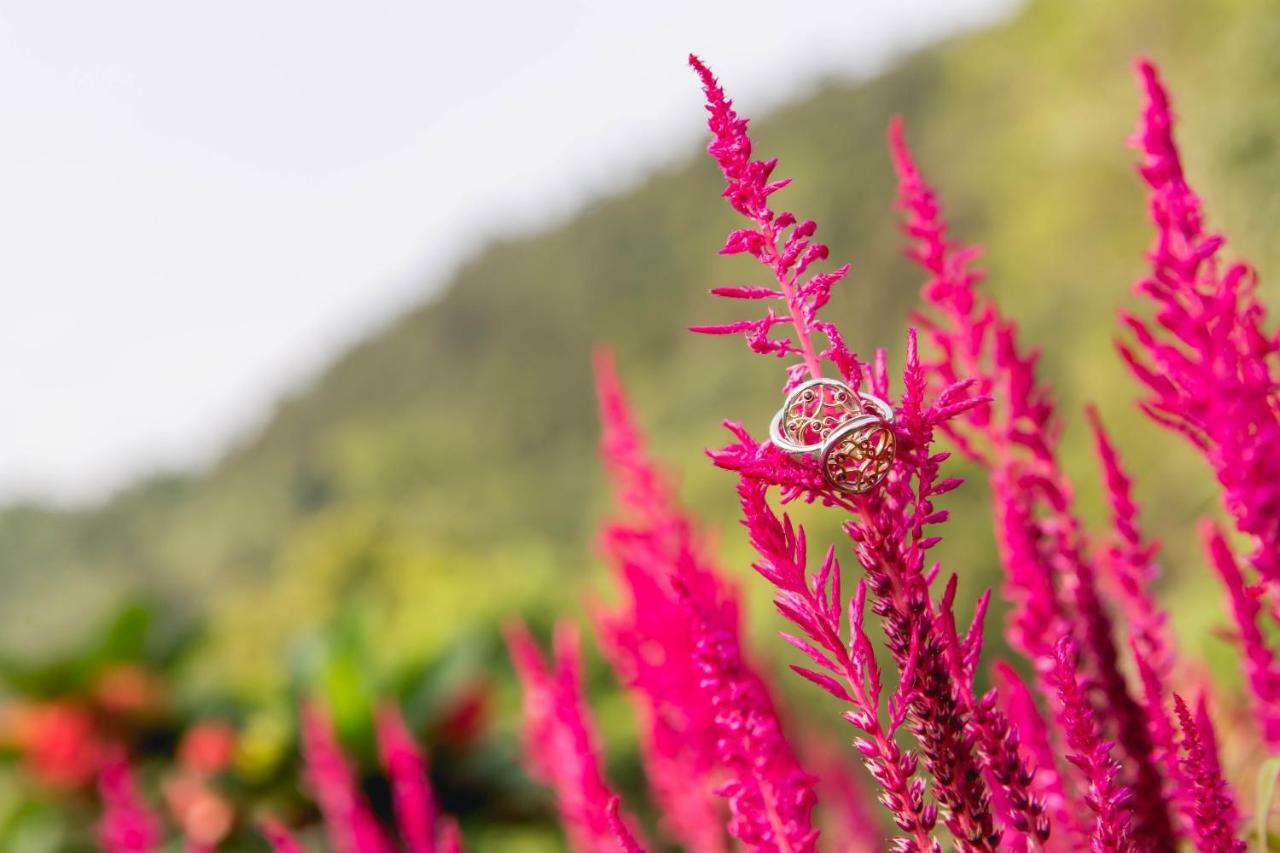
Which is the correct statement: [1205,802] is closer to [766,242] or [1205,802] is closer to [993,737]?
[993,737]

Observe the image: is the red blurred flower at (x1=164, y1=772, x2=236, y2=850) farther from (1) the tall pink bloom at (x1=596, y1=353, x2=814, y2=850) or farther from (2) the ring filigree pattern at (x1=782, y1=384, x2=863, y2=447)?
(2) the ring filigree pattern at (x1=782, y1=384, x2=863, y2=447)

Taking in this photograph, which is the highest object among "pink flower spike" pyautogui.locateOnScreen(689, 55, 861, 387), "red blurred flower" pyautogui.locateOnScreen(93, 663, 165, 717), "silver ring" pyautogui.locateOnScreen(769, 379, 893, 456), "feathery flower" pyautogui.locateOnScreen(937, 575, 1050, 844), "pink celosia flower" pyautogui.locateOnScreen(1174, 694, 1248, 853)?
"red blurred flower" pyautogui.locateOnScreen(93, 663, 165, 717)

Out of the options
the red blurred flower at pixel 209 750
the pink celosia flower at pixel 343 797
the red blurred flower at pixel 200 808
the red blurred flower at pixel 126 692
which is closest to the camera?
the pink celosia flower at pixel 343 797

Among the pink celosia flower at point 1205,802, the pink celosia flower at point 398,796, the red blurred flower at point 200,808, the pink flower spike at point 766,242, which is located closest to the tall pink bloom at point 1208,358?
the pink celosia flower at point 1205,802

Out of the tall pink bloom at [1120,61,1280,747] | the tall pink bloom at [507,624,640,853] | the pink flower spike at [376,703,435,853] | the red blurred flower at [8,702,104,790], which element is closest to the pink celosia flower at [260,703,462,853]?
the pink flower spike at [376,703,435,853]

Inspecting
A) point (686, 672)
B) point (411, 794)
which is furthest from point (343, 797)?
point (686, 672)

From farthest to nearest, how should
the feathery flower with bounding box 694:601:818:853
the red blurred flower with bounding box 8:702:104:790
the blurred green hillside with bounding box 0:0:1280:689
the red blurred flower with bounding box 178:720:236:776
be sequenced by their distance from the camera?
the blurred green hillside with bounding box 0:0:1280:689 < the red blurred flower with bounding box 8:702:104:790 < the red blurred flower with bounding box 178:720:236:776 < the feathery flower with bounding box 694:601:818:853

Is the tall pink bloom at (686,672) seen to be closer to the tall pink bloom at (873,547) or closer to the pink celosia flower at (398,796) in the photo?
the tall pink bloom at (873,547)
